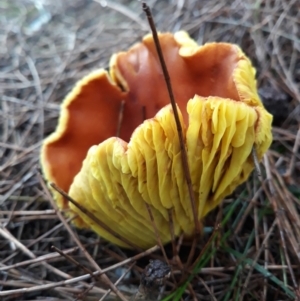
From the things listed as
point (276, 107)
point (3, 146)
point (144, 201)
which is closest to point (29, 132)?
point (3, 146)

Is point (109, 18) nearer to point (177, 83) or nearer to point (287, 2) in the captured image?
point (287, 2)

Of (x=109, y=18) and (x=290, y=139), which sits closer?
(x=290, y=139)

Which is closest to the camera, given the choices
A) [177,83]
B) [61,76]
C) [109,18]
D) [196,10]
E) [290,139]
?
[177,83]

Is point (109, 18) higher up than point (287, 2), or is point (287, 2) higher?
point (109, 18)

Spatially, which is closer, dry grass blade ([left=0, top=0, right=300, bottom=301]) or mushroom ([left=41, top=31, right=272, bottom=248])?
mushroom ([left=41, top=31, right=272, bottom=248])

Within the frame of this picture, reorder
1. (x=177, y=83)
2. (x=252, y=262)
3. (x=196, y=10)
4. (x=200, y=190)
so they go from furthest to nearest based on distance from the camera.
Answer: (x=196, y=10)
(x=177, y=83)
(x=252, y=262)
(x=200, y=190)

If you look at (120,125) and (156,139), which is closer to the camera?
(156,139)

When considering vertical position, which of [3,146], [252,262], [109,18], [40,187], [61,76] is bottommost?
[252,262]

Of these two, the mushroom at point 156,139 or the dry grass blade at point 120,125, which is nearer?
the mushroom at point 156,139
